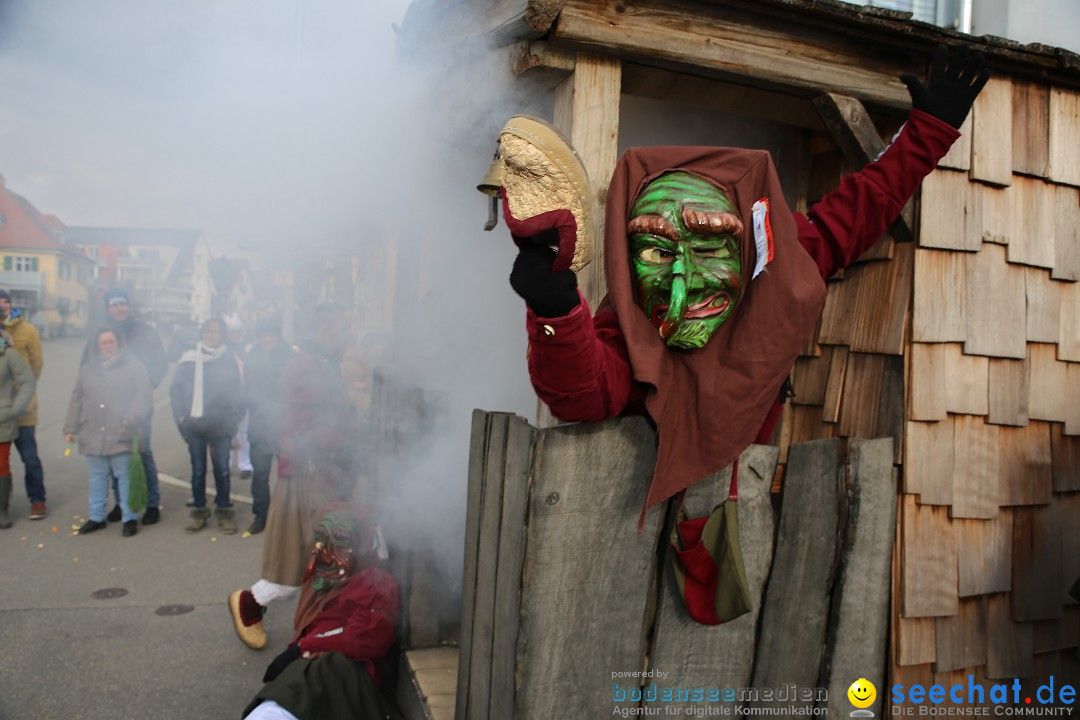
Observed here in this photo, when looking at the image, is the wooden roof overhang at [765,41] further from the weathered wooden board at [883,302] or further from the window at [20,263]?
the window at [20,263]

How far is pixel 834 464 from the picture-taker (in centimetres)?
218

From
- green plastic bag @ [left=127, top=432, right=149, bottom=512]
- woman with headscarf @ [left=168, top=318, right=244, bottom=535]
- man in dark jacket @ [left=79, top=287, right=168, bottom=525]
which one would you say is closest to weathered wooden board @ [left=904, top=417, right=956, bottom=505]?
woman with headscarf @ [left=168, top=318, right=244, bottom=535]

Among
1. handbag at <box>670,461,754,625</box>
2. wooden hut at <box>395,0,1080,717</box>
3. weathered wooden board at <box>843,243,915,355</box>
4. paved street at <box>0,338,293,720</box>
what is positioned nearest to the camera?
handbag at <box>670,461,754,625</box>

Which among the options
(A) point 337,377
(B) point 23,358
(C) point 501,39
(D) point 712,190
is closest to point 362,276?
(A) point 337,377

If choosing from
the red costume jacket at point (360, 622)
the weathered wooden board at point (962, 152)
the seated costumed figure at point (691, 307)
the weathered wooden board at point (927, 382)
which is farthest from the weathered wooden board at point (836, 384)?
the red costume jacket at point (360, 622)

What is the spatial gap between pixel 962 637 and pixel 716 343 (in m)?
1.58

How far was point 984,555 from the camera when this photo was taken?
8.48ft

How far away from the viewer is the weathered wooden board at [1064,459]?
273 centimetres

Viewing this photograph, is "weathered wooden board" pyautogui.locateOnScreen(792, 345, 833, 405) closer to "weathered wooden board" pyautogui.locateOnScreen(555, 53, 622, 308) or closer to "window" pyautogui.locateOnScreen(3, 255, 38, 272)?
"weathered wooden board" pyautogui.locateOnScreen(555, 53, 622, 308)

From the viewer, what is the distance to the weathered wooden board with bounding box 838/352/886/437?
2.60 m

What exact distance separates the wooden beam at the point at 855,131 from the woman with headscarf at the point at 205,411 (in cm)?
510

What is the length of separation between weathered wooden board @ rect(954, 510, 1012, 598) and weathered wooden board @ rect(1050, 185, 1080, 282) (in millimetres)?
920

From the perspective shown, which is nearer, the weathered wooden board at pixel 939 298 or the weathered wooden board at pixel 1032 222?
the weathered wooden board at pixel 939 298

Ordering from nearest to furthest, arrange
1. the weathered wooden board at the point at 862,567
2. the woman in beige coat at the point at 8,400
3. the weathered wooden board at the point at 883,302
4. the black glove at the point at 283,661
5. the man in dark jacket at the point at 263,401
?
the weathered wooden board at the point at 862,567 → the weathered wooden board at the point at 883,302 → the black glove at the point at 283,661 → the man in dark jacket at the point at 263,401 → the woman in beige coat at the point at 8,400
